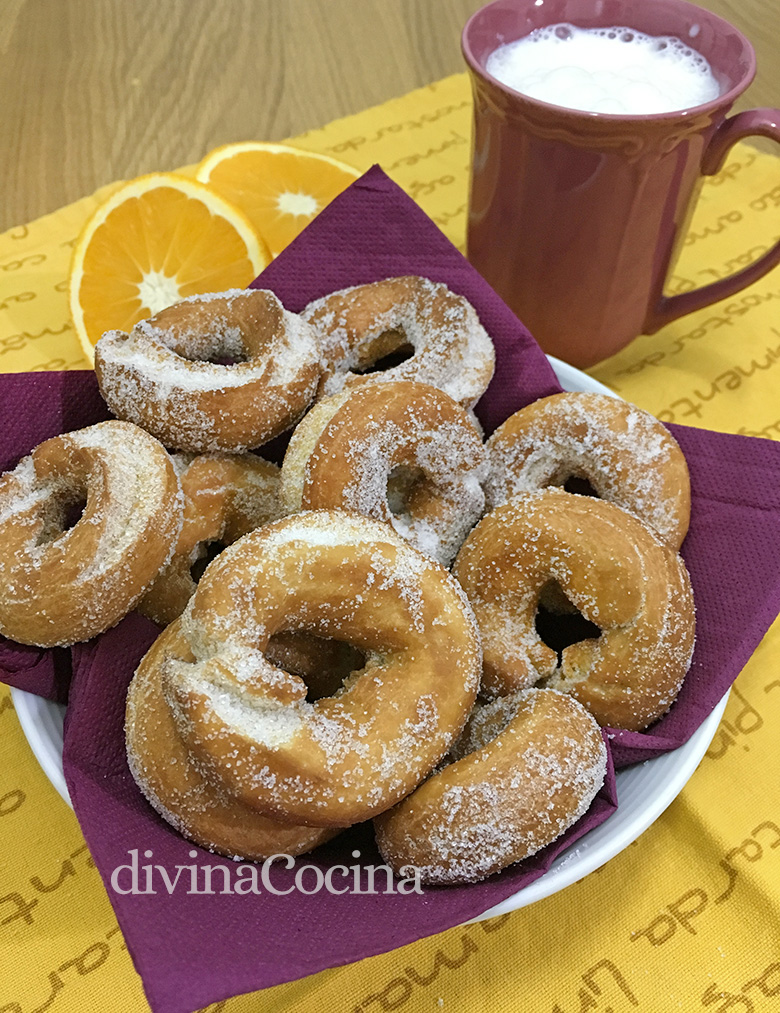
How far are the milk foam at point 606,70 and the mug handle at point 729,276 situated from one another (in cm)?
7

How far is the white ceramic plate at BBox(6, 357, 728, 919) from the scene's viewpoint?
690mm

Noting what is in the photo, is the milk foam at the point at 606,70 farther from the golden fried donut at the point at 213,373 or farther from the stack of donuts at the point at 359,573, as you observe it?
the golden fried donut at the point at 213,373

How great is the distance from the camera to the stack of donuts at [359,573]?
708mm

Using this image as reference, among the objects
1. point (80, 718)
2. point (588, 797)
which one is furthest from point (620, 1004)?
point (80, 718)

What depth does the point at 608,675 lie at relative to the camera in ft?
2.67

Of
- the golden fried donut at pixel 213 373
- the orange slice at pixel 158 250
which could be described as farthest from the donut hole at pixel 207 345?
the orange slice at pixel 158 250

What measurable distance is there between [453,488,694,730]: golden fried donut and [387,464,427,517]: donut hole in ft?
0.39

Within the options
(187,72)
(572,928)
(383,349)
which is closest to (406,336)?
(383,349)

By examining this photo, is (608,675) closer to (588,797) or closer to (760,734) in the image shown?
(588,797)

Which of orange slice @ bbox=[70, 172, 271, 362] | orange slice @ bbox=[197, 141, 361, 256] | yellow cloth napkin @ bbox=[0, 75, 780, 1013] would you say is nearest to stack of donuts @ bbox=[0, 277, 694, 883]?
yellow cloth napkin @ bbox=[0, 75, 780, 1013]

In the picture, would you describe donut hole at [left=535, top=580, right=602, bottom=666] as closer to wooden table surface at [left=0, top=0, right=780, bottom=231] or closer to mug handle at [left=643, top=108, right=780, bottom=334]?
mug handle at [left=643, top=108, right=780, bottom=334]

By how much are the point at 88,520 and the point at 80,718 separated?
19cm

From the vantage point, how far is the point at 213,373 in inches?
36.5

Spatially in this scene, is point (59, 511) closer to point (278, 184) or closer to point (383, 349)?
point (383, 349)
